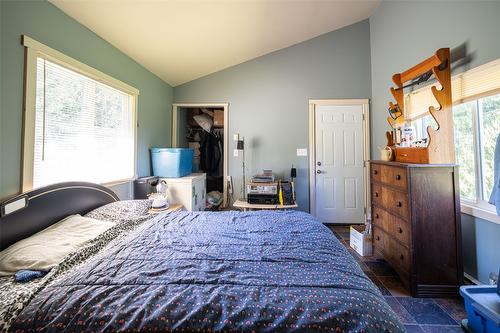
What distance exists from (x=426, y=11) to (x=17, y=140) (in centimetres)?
369

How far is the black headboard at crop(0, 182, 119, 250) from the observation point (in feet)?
3.93

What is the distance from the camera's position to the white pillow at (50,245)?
101 centimetres

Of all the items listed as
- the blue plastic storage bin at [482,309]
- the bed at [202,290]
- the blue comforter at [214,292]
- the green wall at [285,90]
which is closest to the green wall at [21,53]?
the bed at [202,290]

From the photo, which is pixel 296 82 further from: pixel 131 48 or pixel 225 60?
pixel 131 48

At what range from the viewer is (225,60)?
3.19m

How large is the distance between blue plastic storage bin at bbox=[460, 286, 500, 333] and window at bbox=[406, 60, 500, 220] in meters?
0.68

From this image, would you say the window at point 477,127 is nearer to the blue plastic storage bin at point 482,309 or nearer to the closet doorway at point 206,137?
the blue plastic storage bin at point 482,309

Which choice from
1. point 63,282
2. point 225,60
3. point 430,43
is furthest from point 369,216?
point 225,60

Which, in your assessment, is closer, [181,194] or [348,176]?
[181,194]

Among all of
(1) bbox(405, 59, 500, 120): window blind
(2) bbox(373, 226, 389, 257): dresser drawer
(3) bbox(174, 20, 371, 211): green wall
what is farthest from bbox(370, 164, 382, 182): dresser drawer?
(3) bbox(174, 20, 371, 211): green wall

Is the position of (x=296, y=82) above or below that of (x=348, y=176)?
above

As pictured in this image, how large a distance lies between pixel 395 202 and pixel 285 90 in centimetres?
234

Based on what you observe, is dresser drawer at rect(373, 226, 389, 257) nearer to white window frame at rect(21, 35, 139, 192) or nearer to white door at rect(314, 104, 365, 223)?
white door at rect(314, 104, 365, 223)

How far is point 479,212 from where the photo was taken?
1632 mm
